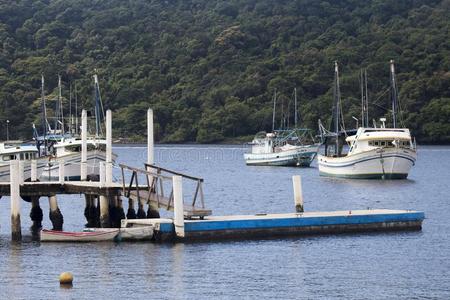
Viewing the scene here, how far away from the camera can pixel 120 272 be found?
4991cm

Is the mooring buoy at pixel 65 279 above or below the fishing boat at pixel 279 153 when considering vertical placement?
below

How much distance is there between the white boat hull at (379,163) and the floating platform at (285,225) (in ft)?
142

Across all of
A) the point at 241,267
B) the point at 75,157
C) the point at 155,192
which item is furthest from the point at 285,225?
the point at 75,157

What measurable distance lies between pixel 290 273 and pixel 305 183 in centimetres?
6095

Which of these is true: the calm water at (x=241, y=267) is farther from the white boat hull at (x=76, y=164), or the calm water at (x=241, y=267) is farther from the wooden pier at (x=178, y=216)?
the white boat hull at (x=76, y=164)

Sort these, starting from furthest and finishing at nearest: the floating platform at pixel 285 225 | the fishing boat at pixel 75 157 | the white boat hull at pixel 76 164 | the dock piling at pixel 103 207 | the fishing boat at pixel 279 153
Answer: the fishing boat at pixel 279 153, the white boat hull at pixel 76 164, the fishing boat at pixel 75 157, the dock piling at pixel 103 207, the floating platform at pixel 285 225

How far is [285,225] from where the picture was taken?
192ft

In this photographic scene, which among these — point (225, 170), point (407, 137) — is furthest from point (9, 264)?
point (225, 170)

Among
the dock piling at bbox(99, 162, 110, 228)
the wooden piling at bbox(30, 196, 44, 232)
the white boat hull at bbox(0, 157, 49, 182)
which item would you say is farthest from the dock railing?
the white boat hull at bbox(0, 157, 49, 182)

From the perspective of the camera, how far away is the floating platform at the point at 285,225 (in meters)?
56.0

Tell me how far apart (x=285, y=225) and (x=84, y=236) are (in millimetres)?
9365

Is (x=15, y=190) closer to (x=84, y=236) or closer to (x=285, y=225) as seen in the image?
(x=84, y=236)

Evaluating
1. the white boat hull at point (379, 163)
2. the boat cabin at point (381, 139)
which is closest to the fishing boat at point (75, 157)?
the boat cabin at point (381, 139)

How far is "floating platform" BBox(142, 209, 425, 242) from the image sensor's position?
56000 mm
